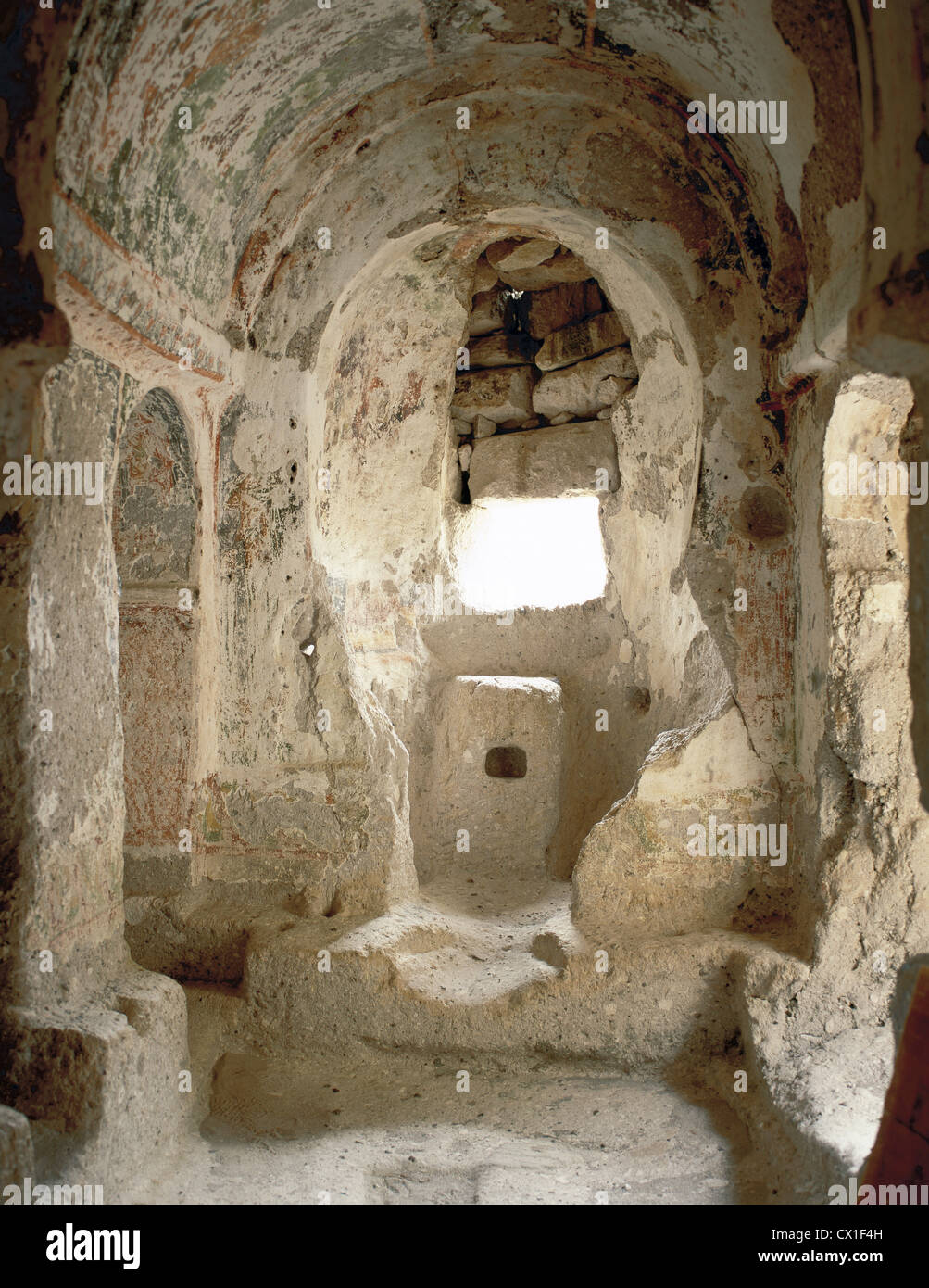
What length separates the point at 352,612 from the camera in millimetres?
4902

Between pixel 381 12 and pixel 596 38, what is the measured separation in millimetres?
772

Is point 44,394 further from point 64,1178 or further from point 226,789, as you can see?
point 64,1178

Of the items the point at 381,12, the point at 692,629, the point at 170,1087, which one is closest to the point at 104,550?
the point at 170,1087

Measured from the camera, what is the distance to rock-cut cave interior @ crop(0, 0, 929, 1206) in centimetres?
275

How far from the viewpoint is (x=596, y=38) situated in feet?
11.3

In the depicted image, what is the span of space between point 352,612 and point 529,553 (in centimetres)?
147

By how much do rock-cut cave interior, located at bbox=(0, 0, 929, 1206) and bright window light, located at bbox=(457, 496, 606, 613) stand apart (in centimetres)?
101

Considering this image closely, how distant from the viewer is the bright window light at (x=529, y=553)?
5.65 meters
